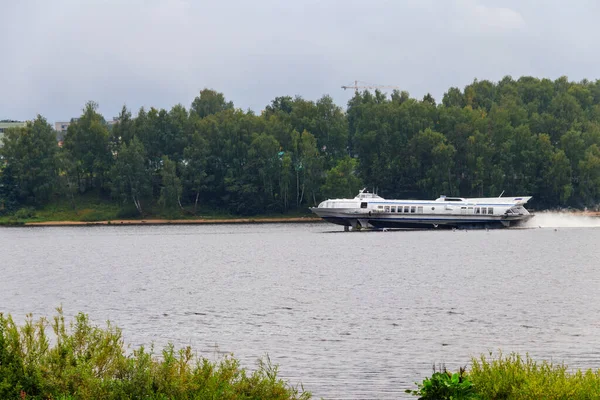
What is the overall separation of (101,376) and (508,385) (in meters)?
8.55

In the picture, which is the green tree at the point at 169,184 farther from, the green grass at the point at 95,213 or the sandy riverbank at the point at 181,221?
the green grass at the point at 95,213

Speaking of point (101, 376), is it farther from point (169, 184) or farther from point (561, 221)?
point (169, 184)

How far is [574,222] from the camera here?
133125 mm

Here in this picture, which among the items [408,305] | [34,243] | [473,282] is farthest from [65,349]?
[34,243]

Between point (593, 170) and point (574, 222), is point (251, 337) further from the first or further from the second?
point (593, 170)

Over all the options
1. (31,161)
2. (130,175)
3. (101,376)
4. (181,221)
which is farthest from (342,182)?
(101,376)

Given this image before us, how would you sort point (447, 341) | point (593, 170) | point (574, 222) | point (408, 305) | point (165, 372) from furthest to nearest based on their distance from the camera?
point (593, 170) → point (574, 222) → point (408, 305) → point (447, 341) → point (165, 372)

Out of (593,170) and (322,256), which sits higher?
(593,170)

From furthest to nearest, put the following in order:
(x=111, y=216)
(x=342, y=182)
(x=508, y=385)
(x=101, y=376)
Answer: (x=111, y=216) → (x=342, y=182) → (x=101, y=376) → (x=508, y=385)

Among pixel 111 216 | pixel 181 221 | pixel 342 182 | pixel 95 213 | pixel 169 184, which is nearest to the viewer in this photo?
pixel 342 182

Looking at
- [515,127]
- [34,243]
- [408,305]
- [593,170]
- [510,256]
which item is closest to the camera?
[408,305]

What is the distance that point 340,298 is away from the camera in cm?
4828

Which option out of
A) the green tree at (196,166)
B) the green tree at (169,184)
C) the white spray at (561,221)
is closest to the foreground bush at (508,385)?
the white spray at (561,221)

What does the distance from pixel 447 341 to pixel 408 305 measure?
11.3 metres
